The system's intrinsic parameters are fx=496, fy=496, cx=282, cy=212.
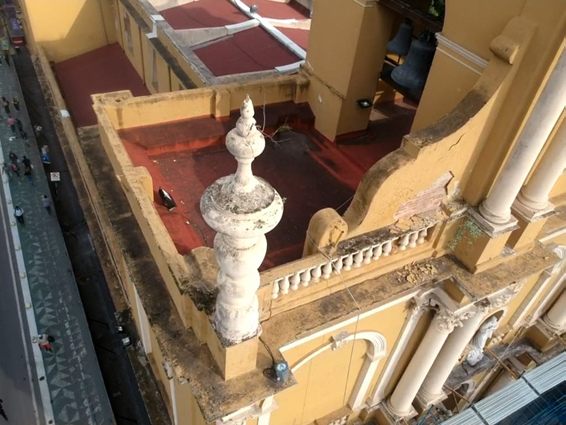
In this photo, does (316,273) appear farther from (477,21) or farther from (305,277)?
(477,21)

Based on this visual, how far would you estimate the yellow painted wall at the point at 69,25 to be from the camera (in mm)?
22172

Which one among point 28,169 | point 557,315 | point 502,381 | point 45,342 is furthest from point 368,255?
point 28,169

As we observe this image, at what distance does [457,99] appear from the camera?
8109 millimetres

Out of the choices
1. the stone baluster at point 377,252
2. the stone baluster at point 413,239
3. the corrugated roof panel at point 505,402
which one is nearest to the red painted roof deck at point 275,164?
the stone baluster at point 377,252

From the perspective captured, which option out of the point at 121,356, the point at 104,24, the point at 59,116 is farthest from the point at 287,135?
the point at 104,24

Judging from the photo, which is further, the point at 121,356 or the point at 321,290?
the point at 121,356

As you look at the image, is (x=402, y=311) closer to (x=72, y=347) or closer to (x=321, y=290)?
(x=321, y=290)

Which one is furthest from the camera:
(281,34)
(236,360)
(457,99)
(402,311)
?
(281,34)

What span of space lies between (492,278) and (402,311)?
1760mm

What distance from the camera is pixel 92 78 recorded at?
71.3ft

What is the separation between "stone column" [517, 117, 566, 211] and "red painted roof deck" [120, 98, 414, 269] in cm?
340

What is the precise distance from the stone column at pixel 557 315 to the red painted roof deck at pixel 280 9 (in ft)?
47.9

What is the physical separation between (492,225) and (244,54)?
448 inches

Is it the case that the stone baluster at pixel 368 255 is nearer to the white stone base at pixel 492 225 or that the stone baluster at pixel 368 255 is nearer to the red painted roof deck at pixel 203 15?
the white stone base at pixel 492 225
